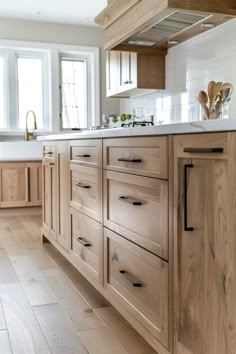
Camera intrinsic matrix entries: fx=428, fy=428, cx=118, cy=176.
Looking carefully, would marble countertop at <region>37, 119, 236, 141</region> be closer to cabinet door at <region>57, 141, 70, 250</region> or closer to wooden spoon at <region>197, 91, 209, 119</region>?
wooden spoon at <region>197, 91, 209, 119</region>

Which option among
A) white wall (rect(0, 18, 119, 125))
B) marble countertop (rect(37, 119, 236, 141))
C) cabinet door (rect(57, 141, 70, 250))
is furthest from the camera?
white wall (rect(0, 18, 119, 125))

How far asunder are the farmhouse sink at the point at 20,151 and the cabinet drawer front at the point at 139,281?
132 inches

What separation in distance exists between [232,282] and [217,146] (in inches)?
14.5

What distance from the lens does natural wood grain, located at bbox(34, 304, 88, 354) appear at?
1.75 metres

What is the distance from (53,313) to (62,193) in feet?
3.38

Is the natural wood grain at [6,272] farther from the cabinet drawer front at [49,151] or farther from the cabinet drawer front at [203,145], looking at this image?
the cabinet drawer front at [203,145]

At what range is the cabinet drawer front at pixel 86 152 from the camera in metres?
2.23

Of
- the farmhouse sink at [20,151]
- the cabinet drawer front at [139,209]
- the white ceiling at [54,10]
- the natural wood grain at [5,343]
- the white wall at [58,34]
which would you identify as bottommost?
the natural wood grain at [5,343]

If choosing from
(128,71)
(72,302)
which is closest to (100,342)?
(72,302)

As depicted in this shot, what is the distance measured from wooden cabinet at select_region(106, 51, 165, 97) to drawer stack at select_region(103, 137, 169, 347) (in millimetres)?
1664

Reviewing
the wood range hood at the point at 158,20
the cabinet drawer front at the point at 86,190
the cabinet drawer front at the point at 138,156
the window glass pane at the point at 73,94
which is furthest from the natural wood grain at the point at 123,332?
the window glass pane at the point at 73,94

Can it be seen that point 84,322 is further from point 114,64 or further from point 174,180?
point 114,64

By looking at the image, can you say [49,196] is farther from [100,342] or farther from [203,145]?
[203,145]

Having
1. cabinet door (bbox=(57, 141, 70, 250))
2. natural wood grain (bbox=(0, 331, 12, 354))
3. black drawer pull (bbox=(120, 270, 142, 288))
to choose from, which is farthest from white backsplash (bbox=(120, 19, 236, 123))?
natural wood grain (bbox=(0, 331, 12, 354))
